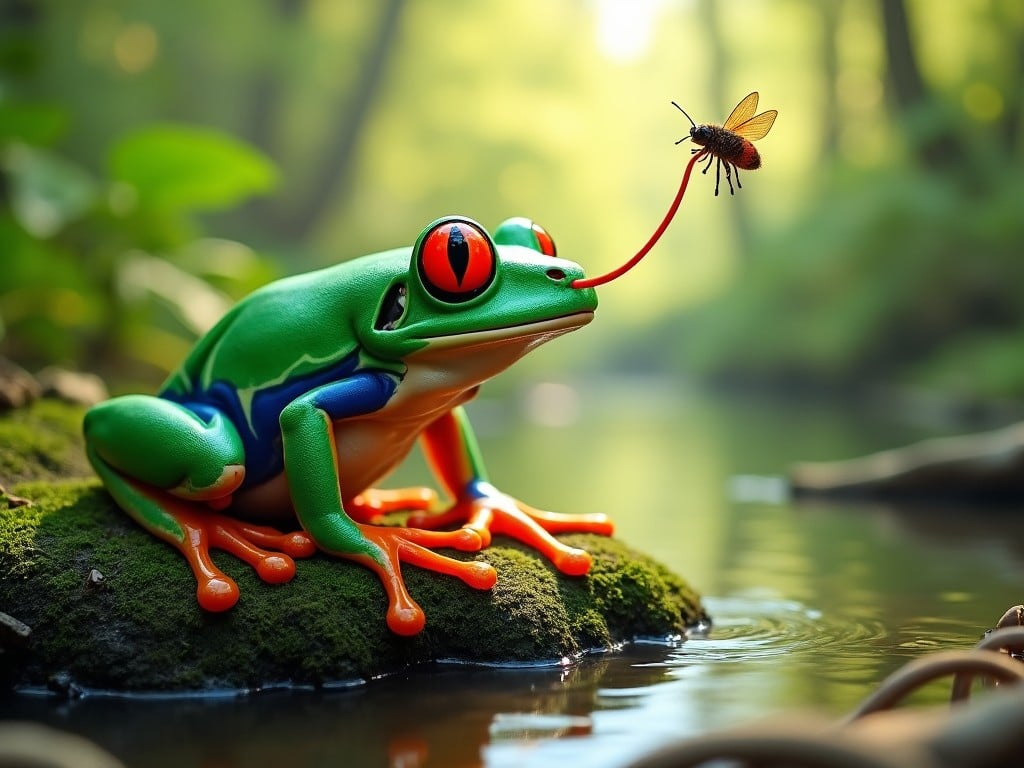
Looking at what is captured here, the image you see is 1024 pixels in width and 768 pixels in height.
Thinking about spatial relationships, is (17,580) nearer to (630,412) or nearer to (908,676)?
(908,676)

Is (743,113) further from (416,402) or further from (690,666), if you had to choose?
(690,666)

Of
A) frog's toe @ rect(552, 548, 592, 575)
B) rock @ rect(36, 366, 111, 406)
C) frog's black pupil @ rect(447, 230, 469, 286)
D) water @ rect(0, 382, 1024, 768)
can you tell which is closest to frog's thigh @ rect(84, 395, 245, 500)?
water @ rect(0, 382, 1024, 768)

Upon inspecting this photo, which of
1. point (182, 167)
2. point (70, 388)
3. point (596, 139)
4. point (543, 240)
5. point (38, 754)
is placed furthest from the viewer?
point (596, 139)

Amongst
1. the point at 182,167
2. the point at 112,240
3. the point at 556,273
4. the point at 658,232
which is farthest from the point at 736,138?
the point at 112,240

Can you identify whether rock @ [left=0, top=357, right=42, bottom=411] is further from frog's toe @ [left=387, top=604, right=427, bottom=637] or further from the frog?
frog's toe @ [left=387, top=604, right=427, bottom=637]

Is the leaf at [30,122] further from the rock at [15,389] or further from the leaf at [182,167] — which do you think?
the rock at [15,389]

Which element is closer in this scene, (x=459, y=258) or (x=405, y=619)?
(x=405, y=619)

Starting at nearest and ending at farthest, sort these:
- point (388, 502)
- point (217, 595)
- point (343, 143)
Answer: point (217, 595) < point (388, 502) < point (343, 143)
